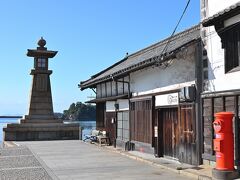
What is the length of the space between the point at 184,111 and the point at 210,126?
1818mm

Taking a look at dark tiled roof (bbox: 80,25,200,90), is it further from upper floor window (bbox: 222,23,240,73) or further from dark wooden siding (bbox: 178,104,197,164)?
dark wooden siding (bbox: 178,104,197,164)

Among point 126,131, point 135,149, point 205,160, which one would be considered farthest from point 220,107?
point 126,131

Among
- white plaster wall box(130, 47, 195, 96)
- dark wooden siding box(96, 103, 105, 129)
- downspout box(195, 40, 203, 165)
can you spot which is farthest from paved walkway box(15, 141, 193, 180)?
dark wooden siding box(96, 103, 105, 129)

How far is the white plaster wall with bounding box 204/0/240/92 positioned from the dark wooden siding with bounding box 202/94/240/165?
304mm

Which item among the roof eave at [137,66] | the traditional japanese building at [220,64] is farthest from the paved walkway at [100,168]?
the roof eave at [137,66]

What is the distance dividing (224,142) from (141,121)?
7734 mm

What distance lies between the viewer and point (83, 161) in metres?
15.1

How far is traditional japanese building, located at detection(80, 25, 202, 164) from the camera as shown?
1216 centimetres

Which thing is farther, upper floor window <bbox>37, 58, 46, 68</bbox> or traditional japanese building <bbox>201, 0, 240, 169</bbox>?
upper floor window <bbox>37, 58, 46, 68</bbox>

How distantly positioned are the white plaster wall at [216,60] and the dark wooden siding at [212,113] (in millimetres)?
304

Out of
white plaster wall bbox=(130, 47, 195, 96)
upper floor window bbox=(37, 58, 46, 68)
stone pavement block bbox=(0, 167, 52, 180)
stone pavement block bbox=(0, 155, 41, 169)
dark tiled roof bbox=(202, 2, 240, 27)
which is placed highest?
upper floor window bbox=(37, 58, 46, 68)

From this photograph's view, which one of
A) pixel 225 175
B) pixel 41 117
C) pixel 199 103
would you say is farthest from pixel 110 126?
pixel 225 175

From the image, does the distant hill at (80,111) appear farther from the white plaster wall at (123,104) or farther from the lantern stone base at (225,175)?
the lantern stone base at (225,175)

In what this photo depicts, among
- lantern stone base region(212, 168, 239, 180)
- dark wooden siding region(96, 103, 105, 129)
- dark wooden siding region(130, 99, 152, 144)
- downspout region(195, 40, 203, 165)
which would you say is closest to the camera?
lantern stone base region(212, 168, 239, 180)
